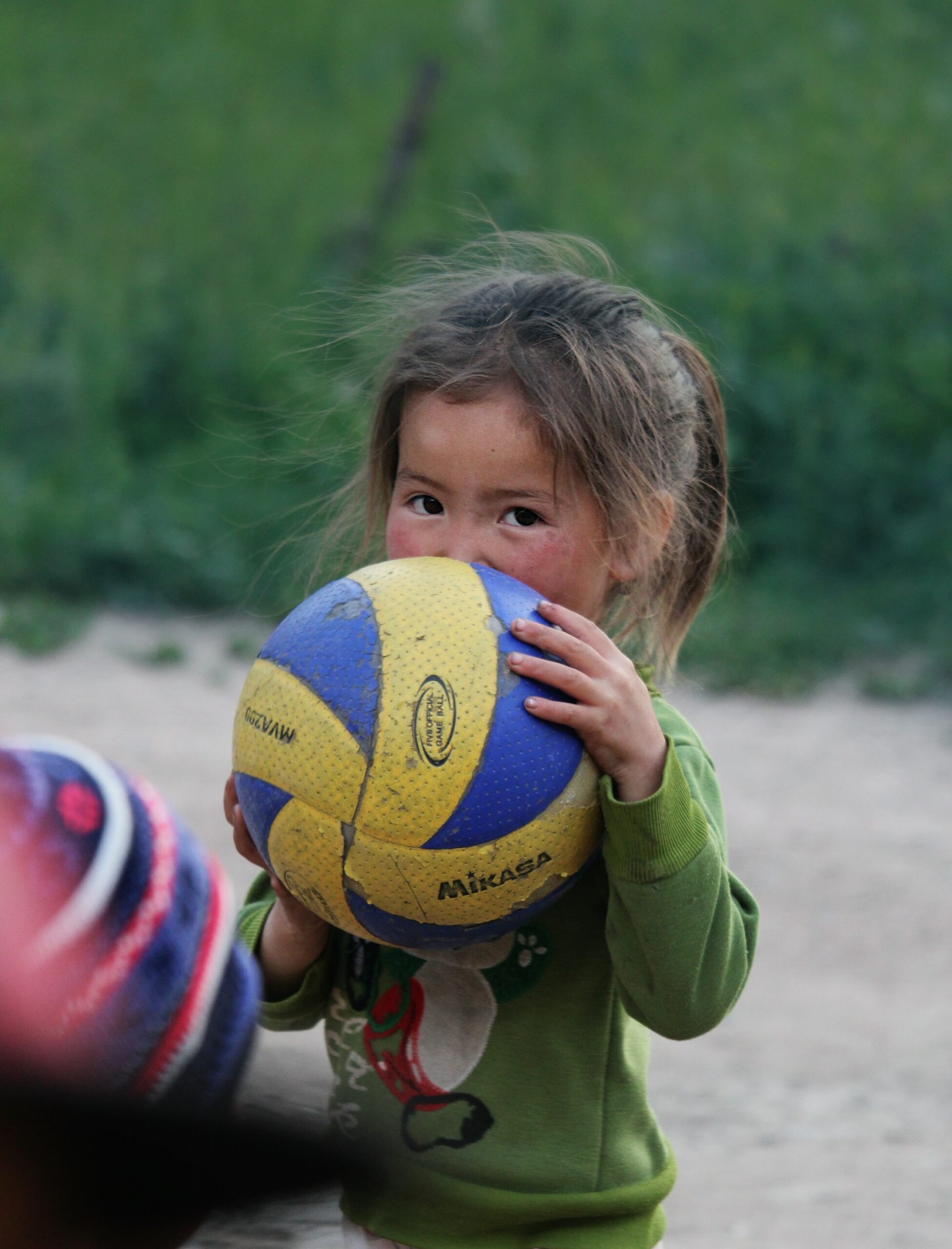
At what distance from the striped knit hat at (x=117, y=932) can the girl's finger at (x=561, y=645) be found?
33.8 inches

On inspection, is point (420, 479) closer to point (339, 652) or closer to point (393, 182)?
point (339, 652)

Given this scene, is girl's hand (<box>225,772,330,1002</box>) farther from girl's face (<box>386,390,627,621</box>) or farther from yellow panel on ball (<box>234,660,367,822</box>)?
girl's face (<box>386,390,627,621</box>)

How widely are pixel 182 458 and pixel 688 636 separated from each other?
3288 mm

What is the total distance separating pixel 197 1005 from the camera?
3.25 feet

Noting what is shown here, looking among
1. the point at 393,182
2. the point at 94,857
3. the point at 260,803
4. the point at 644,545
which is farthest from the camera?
the point at 393,182

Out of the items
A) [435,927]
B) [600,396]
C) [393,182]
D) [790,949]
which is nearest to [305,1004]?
[435,927]

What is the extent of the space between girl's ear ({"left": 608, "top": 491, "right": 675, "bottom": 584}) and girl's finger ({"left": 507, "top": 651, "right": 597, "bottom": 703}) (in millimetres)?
398

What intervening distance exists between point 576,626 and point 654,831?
28 centimetres

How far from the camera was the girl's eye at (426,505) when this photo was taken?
84.7 inches

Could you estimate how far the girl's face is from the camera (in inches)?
82.4

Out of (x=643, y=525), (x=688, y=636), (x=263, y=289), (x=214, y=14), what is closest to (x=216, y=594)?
(x=688, y=636)

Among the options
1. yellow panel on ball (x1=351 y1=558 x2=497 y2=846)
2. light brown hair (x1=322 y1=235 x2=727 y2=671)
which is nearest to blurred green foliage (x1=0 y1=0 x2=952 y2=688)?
light brown hair (x1=322 y1=235 x2=727 y2=671)

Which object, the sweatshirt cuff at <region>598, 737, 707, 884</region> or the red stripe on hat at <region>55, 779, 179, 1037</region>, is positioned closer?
the red stripe on hat at <region>55, 779, 179, 1037</region>

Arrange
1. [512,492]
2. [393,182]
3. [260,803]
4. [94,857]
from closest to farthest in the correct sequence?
[94,857], [260,803], [512,492], [393,182]
